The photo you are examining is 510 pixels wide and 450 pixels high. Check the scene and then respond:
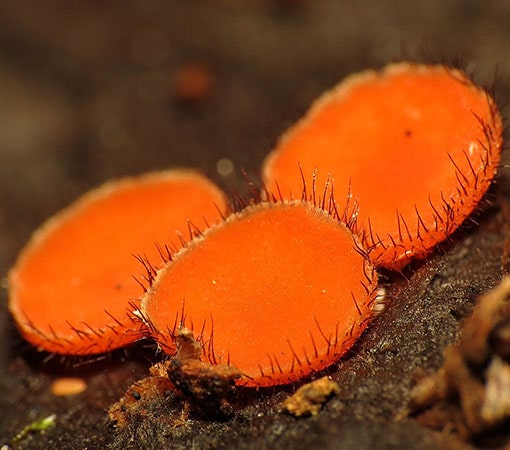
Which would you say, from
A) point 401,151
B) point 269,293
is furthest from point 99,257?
→ point 401,151

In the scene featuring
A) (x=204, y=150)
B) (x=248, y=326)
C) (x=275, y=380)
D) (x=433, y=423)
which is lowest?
(x=433, y=423)

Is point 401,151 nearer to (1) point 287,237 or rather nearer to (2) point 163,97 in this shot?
(1) point 287,237

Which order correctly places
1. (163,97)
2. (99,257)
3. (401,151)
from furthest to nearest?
1. (163,97)
2. (99,257)
3. (401,151)

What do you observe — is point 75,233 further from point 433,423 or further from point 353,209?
point 433,423

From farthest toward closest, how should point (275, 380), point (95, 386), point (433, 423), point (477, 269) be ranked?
1. point (95, 386)
2. point (477, 269)
3. point (275, 380)
4. point (433, 423)

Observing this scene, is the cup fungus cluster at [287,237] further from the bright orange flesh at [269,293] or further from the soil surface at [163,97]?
the soil surface at [163,97]

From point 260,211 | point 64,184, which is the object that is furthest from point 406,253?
point 64,184

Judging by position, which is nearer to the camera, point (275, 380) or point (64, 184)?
point (275, 380)

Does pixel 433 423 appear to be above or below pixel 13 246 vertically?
below

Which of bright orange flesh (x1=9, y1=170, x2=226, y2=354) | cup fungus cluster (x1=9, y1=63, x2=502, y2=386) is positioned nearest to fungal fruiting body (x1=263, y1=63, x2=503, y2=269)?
cup fungus cluster (x1=9, y1=63, x2=502, y2=386)
